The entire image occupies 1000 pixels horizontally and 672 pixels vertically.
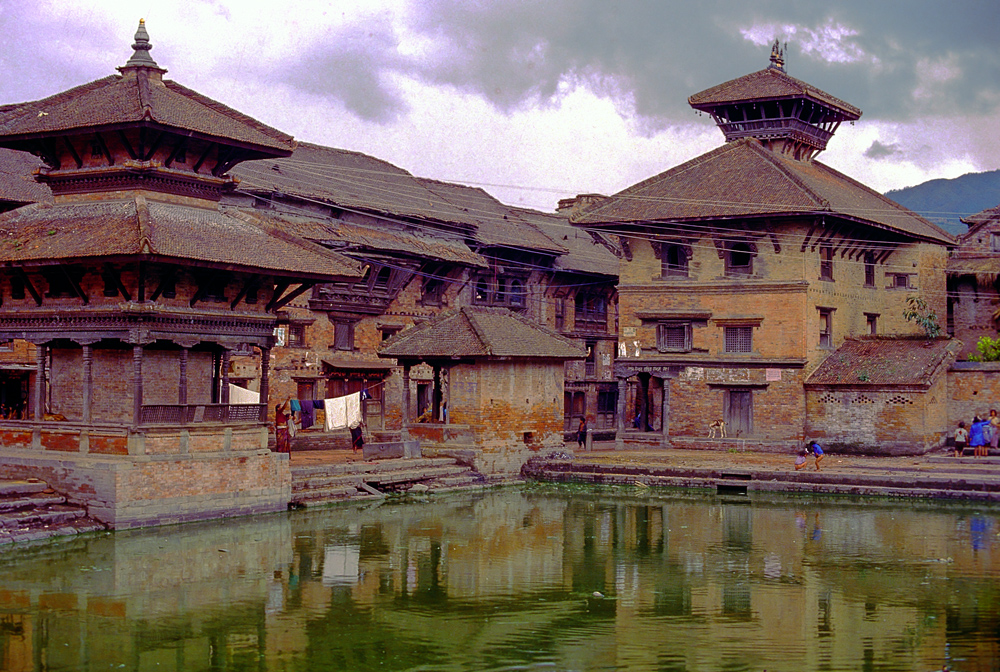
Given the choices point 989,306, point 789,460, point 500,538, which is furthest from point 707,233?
point 500,538

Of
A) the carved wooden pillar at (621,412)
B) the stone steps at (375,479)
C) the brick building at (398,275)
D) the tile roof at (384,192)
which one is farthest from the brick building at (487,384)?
the tile roof at (384,192)

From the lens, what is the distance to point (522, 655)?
14531 mm

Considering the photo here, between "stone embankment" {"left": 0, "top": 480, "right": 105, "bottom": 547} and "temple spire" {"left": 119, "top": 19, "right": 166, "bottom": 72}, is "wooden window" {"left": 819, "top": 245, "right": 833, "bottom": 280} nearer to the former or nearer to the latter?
"temple spire" {"left": 119, "top": 19, "right": 166, "bottom": 72}

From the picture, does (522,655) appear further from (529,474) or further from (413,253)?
(413,253)

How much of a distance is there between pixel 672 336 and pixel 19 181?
65.8ft

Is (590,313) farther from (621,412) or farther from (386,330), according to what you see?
(621,412)

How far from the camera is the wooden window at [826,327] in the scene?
1495 inches

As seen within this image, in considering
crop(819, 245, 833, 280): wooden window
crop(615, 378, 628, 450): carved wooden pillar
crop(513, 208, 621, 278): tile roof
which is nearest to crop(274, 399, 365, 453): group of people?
crop(615, 378, 628, 450): carved wooden pillar

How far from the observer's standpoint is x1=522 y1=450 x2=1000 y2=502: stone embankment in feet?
90.7

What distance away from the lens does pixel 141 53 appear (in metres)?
26.5

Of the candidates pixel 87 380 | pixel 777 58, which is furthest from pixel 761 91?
pixel 87 380

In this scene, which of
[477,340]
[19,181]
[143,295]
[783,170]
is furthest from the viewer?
[783,170]

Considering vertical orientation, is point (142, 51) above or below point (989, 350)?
above

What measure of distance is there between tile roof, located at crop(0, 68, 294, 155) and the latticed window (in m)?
16.5
